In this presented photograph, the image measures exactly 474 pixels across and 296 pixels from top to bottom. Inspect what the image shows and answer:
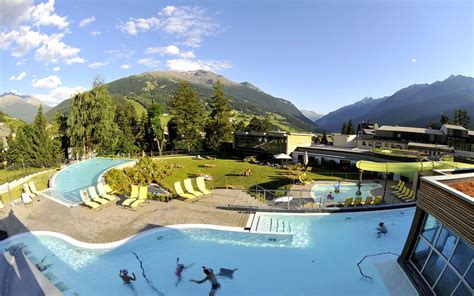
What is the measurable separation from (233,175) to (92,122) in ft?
75.4

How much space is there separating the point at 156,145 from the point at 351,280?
44.4 meters

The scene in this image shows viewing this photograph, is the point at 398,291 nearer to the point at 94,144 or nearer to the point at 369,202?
the point at 369,202

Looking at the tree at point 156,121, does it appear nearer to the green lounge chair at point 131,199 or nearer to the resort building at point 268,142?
the resort building at point 268,142

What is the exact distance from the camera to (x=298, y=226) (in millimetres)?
13867

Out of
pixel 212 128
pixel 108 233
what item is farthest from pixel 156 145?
pixel 108 233

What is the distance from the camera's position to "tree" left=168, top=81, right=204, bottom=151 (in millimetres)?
44562

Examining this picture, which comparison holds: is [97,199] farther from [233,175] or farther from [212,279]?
[233,175]

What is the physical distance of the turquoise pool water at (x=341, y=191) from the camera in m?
18.8

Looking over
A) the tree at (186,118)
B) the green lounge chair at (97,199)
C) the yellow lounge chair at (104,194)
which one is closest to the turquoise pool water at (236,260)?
the green lounge chair at (97,199)

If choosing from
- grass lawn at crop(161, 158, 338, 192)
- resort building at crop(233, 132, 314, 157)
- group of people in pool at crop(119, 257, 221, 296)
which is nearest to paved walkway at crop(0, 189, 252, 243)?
group of people in pool at crop(119, 257, 221, 296)

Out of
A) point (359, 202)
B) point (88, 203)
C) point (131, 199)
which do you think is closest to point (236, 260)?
point (131, 199)

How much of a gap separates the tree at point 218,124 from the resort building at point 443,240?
3579 cm

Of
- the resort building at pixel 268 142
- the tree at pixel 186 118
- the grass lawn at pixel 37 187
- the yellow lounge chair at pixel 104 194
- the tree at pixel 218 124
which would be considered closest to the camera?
the yellow lounge chair at pixel 104 194

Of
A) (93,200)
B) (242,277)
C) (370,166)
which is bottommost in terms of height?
(242,277)
